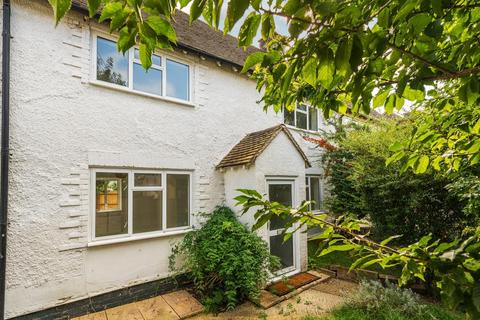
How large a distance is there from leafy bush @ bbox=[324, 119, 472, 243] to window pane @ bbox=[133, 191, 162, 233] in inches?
203

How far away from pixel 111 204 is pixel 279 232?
413cm

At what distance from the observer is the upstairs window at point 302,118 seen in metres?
9.87

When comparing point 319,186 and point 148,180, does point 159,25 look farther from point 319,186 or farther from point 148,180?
point 319,186

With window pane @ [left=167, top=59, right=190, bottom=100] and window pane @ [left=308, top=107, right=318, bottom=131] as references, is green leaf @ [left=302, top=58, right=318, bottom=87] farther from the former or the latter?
window pane @ [left=308, top=107, right=318, bottom=131]

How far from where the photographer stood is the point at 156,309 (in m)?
5.24

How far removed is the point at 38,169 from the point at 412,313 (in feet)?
24.1

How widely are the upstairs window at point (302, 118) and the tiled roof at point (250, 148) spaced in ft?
8.32

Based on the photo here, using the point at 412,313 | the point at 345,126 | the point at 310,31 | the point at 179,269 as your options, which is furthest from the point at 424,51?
the point at 345,126

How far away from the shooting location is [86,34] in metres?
5.42

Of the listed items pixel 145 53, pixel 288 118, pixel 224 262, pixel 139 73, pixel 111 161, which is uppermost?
pixel 139 73

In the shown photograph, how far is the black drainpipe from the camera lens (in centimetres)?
432

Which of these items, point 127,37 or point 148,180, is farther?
point 148,180

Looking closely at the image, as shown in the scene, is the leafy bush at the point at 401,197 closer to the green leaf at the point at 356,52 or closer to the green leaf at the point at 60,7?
the green leaf at the point at 356,52

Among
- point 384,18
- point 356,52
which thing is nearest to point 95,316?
point 356,52
